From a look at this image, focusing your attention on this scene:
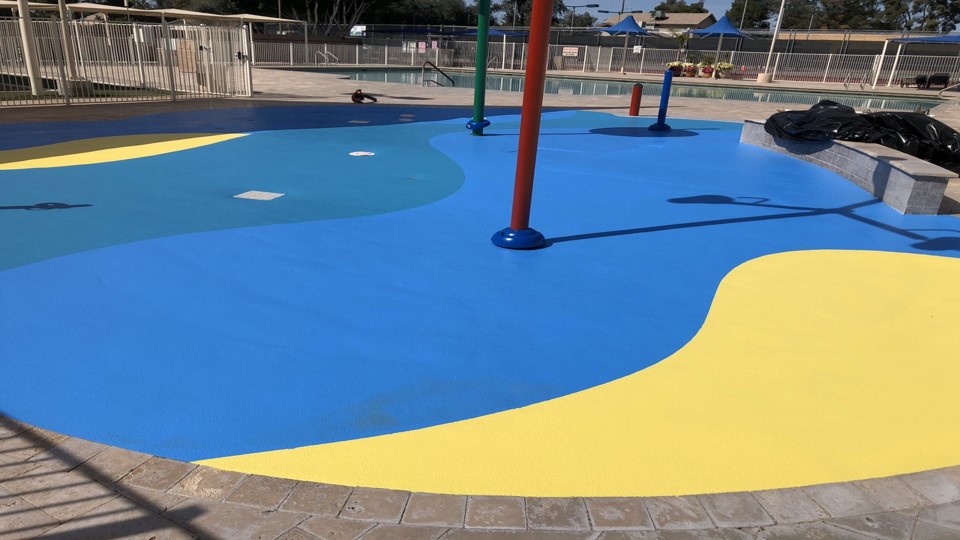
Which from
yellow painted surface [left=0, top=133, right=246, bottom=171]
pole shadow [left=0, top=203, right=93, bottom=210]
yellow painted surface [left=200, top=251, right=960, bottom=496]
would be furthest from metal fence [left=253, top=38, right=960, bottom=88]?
yellow painted surface [left=200, top=251, right=960, bottom=496]

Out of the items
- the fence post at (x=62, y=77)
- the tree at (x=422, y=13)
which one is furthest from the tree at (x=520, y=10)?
the fence post at (x=62, y=77)

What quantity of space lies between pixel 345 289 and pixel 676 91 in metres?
28.4

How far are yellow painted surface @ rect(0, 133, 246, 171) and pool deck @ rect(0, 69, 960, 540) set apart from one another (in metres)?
7.96

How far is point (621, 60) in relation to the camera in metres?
42.8

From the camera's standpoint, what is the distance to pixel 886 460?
3250mm

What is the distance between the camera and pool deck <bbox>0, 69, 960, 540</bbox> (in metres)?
2.56

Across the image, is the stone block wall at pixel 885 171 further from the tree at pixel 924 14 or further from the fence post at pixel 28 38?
the tree at pixel 924 14

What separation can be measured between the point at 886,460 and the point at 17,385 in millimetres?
4945

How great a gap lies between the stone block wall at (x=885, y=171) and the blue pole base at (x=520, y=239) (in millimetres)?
5712

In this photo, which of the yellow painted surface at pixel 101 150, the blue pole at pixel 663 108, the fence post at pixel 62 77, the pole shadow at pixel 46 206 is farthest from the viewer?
the blue pole at pixel 663 108

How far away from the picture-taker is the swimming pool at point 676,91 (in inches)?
1062

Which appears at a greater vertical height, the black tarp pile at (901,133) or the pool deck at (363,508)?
the black tarp pile at (901,133)

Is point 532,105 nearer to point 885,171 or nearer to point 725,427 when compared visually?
point 725,427

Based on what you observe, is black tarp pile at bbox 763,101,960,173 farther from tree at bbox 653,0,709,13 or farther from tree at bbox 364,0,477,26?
tree at bbox 653,0,709,13
